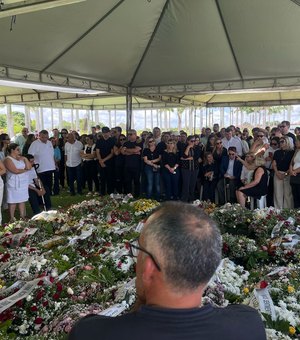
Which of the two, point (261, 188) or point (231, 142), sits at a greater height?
point (231, 142)

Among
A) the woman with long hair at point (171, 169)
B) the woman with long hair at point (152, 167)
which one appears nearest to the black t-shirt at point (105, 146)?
the woman with long hair at point (152, 167)

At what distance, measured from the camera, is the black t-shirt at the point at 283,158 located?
7016 mm

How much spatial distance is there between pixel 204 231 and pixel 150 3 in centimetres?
748

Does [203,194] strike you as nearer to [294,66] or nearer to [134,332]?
[294,66]

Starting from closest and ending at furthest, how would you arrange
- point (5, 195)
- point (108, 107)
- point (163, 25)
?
point (5, 195) < point (163, 25) < point (108, 107)

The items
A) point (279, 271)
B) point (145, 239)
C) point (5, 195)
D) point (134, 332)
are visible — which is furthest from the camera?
point (5, 195)

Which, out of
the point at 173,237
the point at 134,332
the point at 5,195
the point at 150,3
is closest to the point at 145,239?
the point at 173,237

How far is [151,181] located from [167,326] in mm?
7626

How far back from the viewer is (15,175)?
6.43 metres

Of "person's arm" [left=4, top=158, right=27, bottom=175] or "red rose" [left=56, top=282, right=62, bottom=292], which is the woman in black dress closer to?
"person's arm" [left=4, top=158, right=27, bottom=175]

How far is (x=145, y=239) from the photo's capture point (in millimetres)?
1113

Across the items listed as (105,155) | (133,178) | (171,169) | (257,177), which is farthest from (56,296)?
(105,155)

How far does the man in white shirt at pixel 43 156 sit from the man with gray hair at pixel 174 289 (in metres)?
7.08

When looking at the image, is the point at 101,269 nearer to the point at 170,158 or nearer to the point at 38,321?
the point at 38,321
